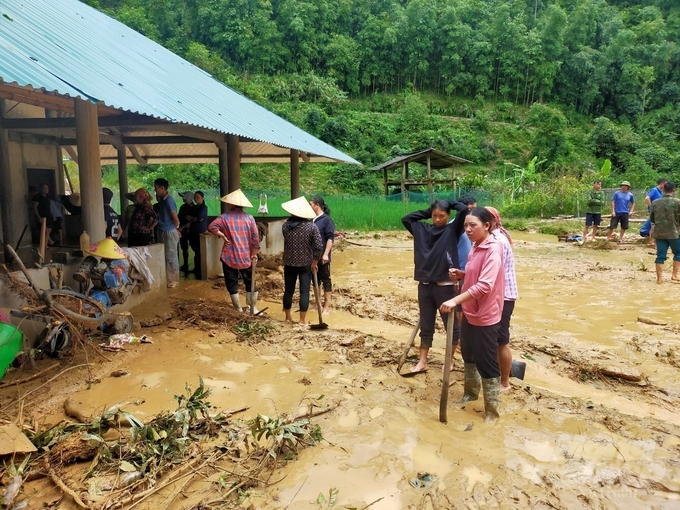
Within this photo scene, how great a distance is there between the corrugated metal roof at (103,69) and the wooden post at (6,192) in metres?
2.63

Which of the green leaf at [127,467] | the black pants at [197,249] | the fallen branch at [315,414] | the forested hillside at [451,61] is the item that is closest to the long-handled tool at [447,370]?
the fallen branch at [315,414]

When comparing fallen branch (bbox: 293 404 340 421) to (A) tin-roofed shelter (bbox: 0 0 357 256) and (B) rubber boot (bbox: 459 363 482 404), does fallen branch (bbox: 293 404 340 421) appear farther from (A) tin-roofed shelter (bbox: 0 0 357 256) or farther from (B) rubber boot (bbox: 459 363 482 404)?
(A) tin-roofed shelter (bbox: 0 0 357 256)

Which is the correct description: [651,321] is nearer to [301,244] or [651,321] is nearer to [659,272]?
[659,272]

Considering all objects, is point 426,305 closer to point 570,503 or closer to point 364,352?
point 364,352

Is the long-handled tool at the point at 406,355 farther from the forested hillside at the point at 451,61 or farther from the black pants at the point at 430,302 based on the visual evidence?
the forested hillside at the point at 451,61

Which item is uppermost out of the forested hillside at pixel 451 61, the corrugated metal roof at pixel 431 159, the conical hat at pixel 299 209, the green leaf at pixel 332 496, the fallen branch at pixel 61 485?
the forested hillside at pixel 451 61

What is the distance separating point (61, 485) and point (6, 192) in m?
7.68

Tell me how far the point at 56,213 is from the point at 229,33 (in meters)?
43.8

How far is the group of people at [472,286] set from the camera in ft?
11.3

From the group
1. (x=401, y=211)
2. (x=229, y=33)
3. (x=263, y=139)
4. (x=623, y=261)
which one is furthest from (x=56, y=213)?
(x=229, y=33)

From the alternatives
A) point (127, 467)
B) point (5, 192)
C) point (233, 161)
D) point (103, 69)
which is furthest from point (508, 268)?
point (5, 192)

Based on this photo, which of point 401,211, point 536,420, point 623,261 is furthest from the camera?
point 401,211

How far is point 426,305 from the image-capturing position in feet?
14.2

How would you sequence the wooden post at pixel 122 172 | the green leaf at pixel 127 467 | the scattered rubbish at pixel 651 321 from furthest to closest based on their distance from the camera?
the wooden post at pixel 122 172 < the scattered rubbish at pixel 651 321 < the green leaf at pixel 127 467
